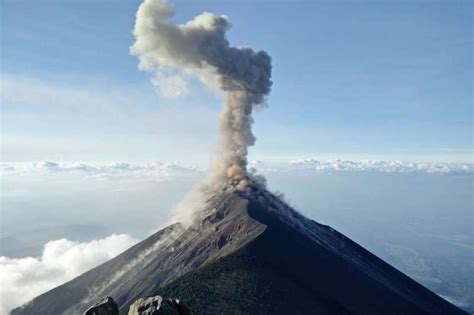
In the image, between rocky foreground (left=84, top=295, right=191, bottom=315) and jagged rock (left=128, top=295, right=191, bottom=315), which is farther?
rocky foreground (left=84, top=295, right=191, bottom=315)

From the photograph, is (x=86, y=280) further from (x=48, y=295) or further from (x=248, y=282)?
(x=248, y=282)

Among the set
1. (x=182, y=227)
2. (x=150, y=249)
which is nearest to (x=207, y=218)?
(x=182, y=227)

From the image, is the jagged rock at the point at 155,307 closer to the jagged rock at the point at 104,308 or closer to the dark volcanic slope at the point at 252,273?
the jagged rock at the point at 104,308

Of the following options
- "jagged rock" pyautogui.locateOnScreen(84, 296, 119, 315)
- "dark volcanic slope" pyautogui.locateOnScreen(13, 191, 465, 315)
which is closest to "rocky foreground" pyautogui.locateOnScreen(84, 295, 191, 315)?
"jagged rock" pyautogui.locateOnScreen(84, 296, 119, 315)

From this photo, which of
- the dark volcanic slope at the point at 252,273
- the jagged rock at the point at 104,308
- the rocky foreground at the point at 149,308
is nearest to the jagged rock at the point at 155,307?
the rocky foreground at the point at 149,308

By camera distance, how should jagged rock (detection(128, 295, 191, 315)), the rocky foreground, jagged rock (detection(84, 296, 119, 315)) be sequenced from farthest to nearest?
jagged rock (detection(84, 296, 119, 315)) < the rocky foreground < jagged rock (detection(128, 295, 191, 315))

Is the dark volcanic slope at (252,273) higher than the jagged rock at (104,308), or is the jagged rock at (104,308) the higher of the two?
the jagged rock at (104,308)

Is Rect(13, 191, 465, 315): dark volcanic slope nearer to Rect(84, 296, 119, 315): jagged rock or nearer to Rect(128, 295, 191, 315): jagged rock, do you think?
Rect(84, 296, 119, 315): jagged rock

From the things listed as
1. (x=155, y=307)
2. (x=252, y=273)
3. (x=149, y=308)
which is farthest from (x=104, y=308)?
(x=252, y=273)

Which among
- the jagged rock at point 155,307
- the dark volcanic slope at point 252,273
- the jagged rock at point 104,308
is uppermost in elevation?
the jagged rock at point 155,307
